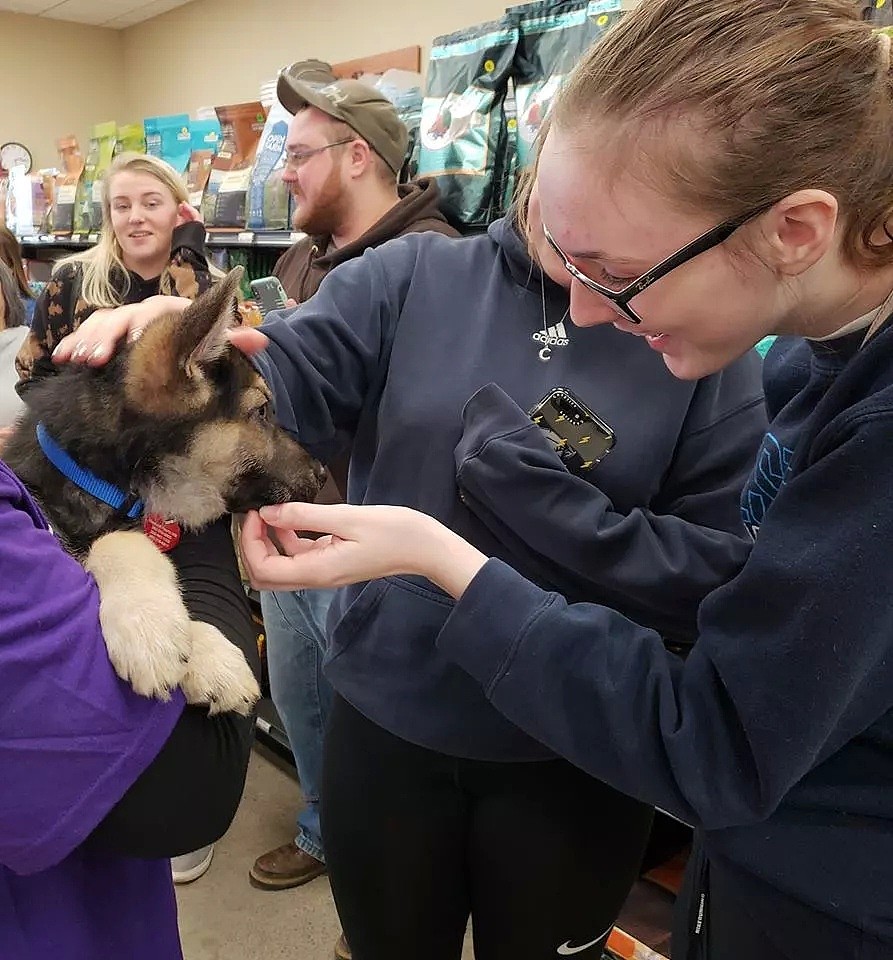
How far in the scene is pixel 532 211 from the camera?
1309mm

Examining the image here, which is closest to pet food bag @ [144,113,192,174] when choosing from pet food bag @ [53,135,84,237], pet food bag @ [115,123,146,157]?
pet food bag @ [115,123,146,157]

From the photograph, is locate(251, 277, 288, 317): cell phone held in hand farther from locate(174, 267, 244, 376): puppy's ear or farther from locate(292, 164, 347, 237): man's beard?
locate(174, 267, 244, 376): puppy's ear

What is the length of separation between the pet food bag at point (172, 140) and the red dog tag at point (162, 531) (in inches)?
144

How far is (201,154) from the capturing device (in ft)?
14.2

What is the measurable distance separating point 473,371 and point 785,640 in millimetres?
711

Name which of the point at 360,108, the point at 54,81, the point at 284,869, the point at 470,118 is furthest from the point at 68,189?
the point at 284,869

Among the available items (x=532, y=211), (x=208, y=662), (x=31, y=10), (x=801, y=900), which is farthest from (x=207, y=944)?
(x=31, y=10)

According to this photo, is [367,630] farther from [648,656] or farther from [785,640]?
[785,640]

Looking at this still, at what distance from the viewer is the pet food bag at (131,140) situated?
489 cm

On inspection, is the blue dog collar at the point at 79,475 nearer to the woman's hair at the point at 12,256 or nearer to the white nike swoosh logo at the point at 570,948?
the white nike swoosh logo at the point at 570,948

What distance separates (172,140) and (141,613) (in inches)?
167

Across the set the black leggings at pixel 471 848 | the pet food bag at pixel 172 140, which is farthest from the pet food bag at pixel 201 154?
the black leggings at pixel 471 848

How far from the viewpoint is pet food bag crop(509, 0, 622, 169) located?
2.36 m

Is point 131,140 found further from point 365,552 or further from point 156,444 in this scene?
point 365,552
